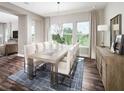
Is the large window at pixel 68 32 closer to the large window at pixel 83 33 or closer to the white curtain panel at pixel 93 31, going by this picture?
the large window at pixel 83 33

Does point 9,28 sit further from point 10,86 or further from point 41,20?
point 10,86

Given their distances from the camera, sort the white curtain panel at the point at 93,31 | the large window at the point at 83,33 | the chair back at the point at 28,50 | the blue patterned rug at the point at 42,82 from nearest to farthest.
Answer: the blue patterned rug at the point at 42,82, the chair back at the point at 28,50, the white curtain panel at the point at 93,31, the large window at the point at 83,33

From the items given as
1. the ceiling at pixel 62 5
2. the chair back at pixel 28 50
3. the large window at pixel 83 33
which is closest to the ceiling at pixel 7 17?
the ceiling at pixel 62 5

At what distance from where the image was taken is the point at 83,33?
5.75 metres

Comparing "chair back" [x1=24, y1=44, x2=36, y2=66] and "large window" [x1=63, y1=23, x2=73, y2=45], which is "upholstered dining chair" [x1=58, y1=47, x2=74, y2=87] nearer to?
"chair back" [x1=24, y1=44, x2=36, y2=66]

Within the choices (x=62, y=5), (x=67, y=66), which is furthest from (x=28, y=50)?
(x=62, y=5)

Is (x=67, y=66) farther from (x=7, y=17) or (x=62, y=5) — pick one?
(x=7, y=17)

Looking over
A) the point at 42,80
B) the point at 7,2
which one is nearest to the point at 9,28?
the point at 7,2

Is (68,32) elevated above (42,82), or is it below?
above

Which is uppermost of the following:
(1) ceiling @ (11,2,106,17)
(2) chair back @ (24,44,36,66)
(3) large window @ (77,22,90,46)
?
(1) ceiling @ (11,2,106,17)

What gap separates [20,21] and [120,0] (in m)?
4.75

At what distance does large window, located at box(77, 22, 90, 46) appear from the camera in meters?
5.62

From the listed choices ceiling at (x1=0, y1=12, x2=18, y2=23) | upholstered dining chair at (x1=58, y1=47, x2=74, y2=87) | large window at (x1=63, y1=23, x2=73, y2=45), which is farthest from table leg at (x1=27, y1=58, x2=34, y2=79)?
ceiling at (x1=0, y1=12, x2=18, y2=23)

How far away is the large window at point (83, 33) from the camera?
5623 mm
